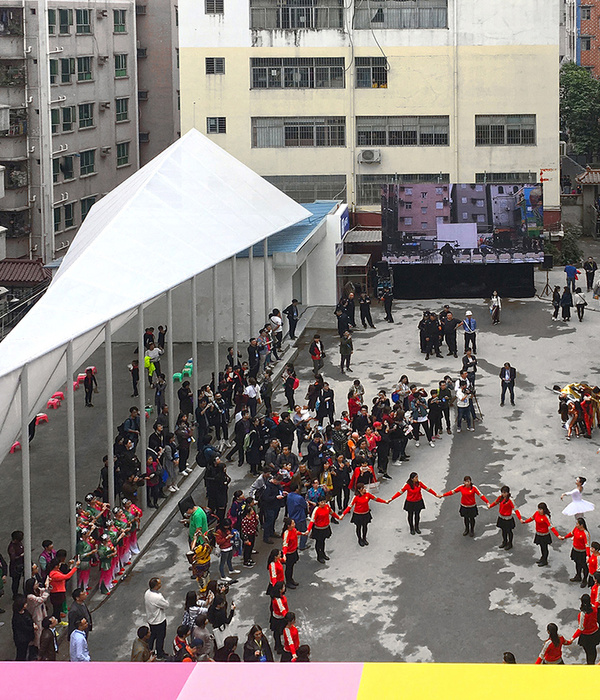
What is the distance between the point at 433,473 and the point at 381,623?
259 inches

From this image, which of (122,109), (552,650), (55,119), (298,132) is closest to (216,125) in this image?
(298,132)

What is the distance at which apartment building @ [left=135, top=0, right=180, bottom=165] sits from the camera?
60.2 metres

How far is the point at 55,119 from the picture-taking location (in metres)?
48.2

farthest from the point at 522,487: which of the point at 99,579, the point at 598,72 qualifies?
the point at 598,72

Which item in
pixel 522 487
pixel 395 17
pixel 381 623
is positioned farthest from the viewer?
pixel 395 17

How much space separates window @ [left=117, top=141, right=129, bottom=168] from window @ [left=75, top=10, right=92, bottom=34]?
635 cm

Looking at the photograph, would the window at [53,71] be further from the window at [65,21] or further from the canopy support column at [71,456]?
the canopy support column at [71,456]

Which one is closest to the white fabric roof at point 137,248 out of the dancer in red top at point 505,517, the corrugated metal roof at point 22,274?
the dancer in red top at point 505,517

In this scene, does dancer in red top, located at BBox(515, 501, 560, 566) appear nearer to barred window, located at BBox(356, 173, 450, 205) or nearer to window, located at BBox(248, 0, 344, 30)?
barred window, located at BBox(356, 173, 450, 205)

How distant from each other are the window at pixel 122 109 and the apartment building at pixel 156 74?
4.26 meters

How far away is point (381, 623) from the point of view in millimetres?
16703

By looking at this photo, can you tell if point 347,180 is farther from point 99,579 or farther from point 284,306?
point 99,579

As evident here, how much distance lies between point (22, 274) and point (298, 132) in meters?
12.2

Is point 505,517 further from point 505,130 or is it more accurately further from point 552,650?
point 505,130
